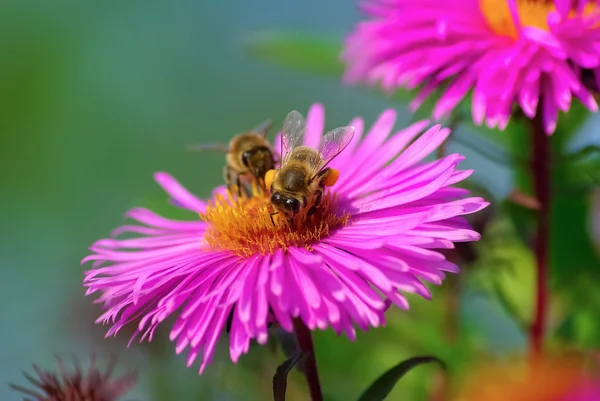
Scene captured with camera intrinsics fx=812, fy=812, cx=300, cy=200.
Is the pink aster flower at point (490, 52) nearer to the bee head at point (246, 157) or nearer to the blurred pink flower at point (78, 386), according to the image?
the bee head at point (246, 157)

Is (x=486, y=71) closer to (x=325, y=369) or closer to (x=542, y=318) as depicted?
(x=542, y=318)

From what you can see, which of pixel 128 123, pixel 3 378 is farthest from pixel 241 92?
pixel 3 378

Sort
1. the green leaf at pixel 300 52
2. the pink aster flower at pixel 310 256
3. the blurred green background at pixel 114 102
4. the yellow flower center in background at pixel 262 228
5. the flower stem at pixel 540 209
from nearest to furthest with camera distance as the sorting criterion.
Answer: the pink aster flower at pixel 310 256
the yellow flower center in background at pixel 262 228
the flower stem at pixel 540 209
the green leaf at pixel 300 52
the blurred green background at pixel 114 102

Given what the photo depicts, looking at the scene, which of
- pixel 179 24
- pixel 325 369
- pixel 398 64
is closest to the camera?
pixel 398 64

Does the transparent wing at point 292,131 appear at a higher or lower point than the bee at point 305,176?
higher

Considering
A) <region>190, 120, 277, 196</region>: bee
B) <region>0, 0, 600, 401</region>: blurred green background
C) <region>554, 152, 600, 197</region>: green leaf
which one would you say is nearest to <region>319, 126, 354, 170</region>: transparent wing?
<region>190, 120, 277, 196</region>: bee

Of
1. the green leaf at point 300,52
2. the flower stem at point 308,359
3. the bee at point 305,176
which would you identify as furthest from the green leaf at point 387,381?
the green leaf at point 300,52

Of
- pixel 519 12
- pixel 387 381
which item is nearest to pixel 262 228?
pixel 387 381
